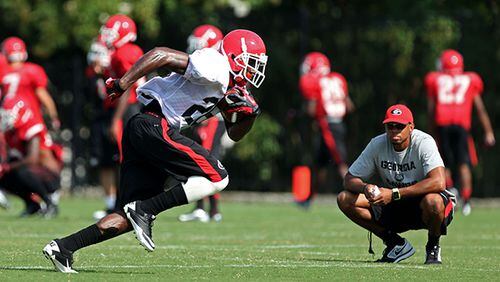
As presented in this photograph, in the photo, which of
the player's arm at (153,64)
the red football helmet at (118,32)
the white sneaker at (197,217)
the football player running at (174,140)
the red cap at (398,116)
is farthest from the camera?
the white sneaker at (197,217)

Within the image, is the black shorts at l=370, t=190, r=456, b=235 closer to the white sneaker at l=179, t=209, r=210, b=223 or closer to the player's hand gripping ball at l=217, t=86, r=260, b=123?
the player's hand gripping ball at l=217, t=86, r=260, b=123

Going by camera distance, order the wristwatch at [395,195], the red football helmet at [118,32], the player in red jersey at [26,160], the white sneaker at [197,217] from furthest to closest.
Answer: the player in red jersey at [26,160], the white sneaker at [197,217], the red football helmet at [118,32], the wristwatch at [395,195]

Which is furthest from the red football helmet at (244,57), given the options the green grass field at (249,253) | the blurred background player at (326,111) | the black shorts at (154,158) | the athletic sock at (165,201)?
the blurred background player at (326,111)

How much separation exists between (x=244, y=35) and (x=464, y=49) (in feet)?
40.7

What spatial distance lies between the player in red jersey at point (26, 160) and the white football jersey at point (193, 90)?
7.36 metres

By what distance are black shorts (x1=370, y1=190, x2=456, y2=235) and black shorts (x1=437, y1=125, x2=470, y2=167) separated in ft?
26.4

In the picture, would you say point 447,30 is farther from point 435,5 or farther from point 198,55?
point 198,55

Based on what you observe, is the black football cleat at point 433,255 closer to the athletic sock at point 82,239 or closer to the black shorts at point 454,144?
the athletic sock at point 82,239

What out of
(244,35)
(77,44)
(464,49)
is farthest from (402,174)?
(77,44)

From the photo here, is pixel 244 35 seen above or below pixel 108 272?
above

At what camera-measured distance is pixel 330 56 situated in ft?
68.5

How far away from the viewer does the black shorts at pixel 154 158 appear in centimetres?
793

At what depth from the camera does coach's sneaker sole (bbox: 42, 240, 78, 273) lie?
25.8ft

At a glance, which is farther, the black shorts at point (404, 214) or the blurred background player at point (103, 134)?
the blurred background player at point (103, 134)
